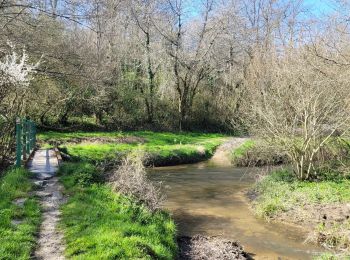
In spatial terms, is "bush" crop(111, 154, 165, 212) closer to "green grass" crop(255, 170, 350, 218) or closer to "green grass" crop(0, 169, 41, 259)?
"green grass" crop(0, 169, 41, 259)

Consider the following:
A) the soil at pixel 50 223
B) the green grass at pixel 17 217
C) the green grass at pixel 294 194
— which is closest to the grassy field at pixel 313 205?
the green grass at pixel 294 194

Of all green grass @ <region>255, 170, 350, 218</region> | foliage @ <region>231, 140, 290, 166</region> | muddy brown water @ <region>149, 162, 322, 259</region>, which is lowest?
muddy brown water @ <region>149, 162, 322, 259</region>

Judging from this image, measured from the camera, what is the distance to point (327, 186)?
46.5 ft

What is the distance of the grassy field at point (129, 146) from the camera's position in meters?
22.3

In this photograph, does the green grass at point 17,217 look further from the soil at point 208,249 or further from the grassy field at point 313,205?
the grassy field at point 313,205

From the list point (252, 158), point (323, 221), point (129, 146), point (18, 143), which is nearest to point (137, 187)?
point (18, 143)

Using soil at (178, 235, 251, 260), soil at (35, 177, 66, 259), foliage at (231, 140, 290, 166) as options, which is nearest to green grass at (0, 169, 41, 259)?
soil at (35, 177, 66, 259)

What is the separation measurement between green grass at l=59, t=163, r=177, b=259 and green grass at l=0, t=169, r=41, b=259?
64 centimetres

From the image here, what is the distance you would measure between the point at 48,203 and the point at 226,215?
5.71m

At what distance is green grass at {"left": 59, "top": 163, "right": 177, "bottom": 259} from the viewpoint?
290 inches

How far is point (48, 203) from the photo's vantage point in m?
10.1

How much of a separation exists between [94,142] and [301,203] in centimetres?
1570

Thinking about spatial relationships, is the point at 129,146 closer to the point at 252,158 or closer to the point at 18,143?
the point at 252,158

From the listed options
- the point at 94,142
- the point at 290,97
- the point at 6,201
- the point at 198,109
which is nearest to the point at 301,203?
the point at 290,97
